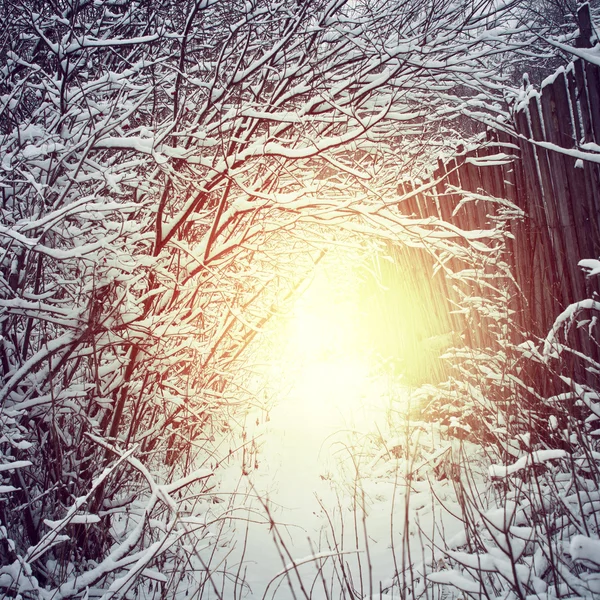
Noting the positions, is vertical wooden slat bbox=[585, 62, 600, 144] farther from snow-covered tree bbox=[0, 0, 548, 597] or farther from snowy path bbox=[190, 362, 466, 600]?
snowy path bbox=[190, 362, 466, 600]

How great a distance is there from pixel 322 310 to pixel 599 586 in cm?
499

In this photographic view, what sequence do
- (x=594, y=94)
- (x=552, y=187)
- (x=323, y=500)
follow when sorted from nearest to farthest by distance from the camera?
(x=594, y=94)
(x=552, y=187)
(x=323, y=500)

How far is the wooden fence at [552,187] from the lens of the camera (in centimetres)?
217

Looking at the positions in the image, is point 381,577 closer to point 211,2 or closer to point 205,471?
point 205,471

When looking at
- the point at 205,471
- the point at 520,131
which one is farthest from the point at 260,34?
the point at 205,471

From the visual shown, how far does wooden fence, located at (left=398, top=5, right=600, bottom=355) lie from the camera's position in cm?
217

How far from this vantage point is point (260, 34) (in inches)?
108

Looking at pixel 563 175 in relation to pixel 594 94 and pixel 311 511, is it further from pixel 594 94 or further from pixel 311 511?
pixel 311 511

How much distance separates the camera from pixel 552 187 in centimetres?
249

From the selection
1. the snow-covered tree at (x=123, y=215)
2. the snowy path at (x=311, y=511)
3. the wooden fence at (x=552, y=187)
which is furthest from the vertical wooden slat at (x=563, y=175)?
the snowy path at (x=311, y=511)

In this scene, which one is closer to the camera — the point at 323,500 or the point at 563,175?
the point at 563,175

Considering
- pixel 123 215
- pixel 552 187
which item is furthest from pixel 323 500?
pixel 552 187

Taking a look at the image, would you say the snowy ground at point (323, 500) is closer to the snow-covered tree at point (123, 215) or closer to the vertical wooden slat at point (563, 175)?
the snow-covered tree at point (123, 215)

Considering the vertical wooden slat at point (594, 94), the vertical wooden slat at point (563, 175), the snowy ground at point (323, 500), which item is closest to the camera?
the snowy ground at point (323, 500)
